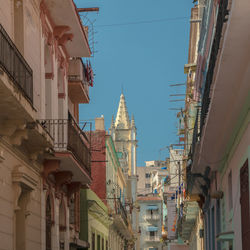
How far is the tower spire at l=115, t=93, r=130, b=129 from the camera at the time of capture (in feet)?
353

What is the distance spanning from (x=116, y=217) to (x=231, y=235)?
2162 centimetres

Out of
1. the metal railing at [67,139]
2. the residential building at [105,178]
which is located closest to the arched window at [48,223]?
the metal railing at [67,139]

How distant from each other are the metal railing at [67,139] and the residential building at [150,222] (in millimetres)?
78297

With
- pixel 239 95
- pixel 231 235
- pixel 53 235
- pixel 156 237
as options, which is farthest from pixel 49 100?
pixel 156 237

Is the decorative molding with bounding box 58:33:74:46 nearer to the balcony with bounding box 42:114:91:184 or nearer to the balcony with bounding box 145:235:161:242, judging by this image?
the balcony with bounding box 42:114:91:184

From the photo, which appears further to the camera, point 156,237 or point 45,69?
point 156,237

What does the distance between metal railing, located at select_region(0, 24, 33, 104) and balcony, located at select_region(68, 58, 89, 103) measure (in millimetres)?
8305

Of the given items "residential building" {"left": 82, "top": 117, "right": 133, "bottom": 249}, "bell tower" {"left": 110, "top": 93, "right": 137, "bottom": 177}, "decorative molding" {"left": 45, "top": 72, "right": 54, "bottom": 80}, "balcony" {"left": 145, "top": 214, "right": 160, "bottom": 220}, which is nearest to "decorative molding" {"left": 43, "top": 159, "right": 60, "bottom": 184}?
"decorative molding" {"left": 45, "top": 72, "right": 54, "bottom": 80}

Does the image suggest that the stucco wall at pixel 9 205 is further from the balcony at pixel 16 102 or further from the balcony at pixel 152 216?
the balcony at pixel 152 216

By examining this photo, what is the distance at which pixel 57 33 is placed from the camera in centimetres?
1717

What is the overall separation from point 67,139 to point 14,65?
4623 millimetres

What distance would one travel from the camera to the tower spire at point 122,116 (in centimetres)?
10769

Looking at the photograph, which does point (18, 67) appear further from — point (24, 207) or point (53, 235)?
point (53, 235)

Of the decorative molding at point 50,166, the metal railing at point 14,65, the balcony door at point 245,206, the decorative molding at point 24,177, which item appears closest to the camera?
the metal railing at point 14,65
